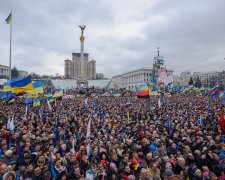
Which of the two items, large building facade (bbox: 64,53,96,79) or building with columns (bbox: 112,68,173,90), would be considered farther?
large building facade (bbox: 64,53,96,79)

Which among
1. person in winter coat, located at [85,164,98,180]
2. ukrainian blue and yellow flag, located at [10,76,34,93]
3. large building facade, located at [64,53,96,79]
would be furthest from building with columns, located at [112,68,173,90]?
person in winter coat, located at [85,164,98,180]

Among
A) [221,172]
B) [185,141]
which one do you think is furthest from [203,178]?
[185,141]

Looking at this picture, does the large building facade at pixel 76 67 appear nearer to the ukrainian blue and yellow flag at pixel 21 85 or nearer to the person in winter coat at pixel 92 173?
the ukrainian blue and yellow flag at pixel 21 85

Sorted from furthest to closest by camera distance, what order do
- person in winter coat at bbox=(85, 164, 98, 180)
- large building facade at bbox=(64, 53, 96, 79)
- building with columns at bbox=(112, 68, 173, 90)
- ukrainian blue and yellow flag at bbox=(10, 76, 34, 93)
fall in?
large building facade at bbox=(64, 53, 96, 79)
building with columns at bbox=(112, 68, 173, 90)
ukrainian blue and yellow flag at bbox=(10, 76, 34, 93)
person in winter coat at bbox=(85, 164, 98, 180)

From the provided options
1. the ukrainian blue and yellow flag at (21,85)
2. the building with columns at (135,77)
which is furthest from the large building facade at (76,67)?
the ukrainian blue and yellow flag at (21,85)

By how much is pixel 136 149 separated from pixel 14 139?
4.54 meters

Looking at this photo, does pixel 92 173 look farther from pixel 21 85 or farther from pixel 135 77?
pixel 135 77

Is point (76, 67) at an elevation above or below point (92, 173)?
above


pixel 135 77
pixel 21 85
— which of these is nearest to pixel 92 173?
pixel 21 85

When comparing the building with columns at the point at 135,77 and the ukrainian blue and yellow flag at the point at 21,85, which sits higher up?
the building with columns at the point at 135,77

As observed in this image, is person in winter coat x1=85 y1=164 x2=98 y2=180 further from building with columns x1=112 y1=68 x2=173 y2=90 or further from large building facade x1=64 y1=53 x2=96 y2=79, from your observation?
large building facade x1=64 y1=53 x2=96 y2=79

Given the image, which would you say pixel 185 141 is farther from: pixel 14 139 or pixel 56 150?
pixel 14 139

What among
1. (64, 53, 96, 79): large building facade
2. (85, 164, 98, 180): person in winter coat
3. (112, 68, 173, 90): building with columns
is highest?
(64, 53, 96, 79): large building facade

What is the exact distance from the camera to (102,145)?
24.7 feet
